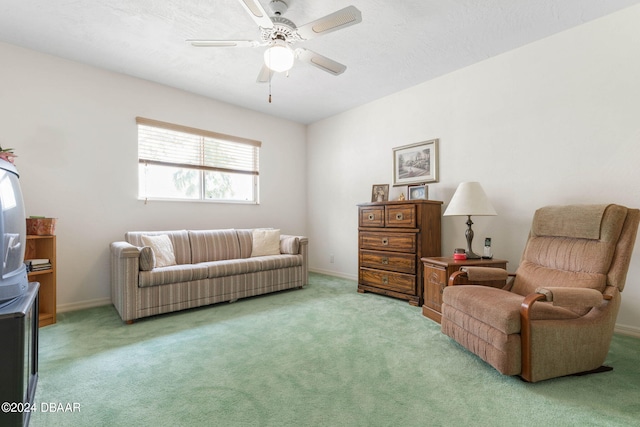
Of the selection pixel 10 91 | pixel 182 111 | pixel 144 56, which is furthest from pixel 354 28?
pixel 10 91

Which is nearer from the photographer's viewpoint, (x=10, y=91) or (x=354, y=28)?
(x=354, y=28)

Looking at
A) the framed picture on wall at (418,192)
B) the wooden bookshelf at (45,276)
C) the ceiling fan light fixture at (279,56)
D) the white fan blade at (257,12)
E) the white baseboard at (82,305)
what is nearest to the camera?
the white fan blade at (257,12)

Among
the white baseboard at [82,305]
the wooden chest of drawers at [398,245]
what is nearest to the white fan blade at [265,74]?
the wooden chest of drawers at [398,245]

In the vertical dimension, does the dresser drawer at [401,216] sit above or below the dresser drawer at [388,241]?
above

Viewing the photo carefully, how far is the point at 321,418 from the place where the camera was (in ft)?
4.83

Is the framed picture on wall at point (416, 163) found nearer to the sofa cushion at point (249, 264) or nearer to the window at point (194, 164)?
the sofa cushion at point (249, 264)

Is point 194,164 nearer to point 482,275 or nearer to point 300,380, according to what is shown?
point 300,380

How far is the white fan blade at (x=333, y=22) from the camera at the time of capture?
1.93 m

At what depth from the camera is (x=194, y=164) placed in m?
4.29

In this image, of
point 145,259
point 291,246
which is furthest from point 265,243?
point 145,259

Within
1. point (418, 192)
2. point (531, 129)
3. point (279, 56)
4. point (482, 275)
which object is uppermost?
point (279, 56)

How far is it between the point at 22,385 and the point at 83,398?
59 cm

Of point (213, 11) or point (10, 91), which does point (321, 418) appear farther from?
point (10, 91)

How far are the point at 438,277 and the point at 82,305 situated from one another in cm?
384
